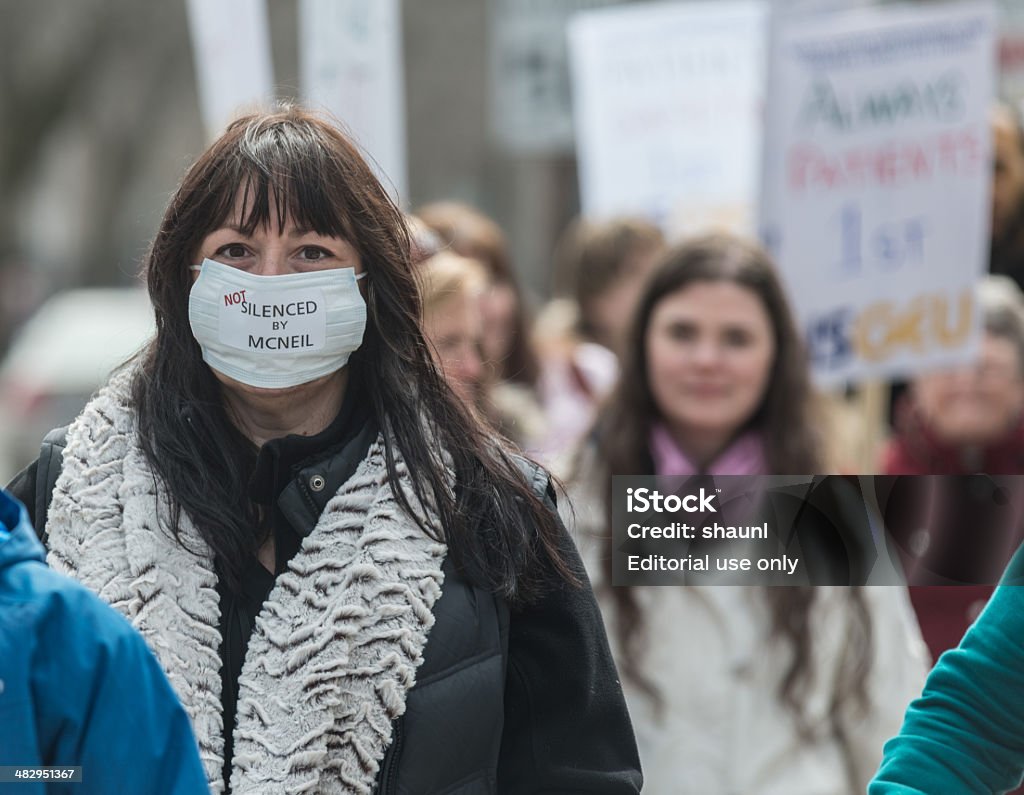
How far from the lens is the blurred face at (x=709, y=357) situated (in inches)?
147

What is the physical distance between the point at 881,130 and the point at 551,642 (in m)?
3.55

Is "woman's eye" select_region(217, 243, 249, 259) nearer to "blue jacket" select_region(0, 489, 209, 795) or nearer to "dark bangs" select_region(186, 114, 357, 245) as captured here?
"dark bangs" select_region(186, 114, 357, 245)

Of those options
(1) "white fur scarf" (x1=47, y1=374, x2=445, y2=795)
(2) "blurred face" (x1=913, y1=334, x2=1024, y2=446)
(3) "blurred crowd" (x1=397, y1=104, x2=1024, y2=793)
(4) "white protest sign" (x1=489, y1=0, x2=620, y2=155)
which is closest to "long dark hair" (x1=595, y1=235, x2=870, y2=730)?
(3) "blurred crowd" (x1=397, y1=104, x2=1024, y2=793)

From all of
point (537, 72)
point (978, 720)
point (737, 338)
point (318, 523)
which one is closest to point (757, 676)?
point (737, 338)

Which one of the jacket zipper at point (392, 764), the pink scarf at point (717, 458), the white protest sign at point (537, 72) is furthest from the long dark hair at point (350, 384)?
the white protest sign at point (537, 72)

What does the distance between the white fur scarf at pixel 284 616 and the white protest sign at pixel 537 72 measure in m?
6.27

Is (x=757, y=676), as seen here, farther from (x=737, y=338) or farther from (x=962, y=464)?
(x=962, y=464)

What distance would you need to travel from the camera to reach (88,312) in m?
15.6

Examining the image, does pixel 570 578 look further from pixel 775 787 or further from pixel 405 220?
pixel 775 787

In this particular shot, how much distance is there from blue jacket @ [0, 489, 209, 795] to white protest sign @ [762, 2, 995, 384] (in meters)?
3.76

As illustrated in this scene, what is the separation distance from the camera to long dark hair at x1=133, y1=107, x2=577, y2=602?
8.15ft

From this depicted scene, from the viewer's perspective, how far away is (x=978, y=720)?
7.60 feet

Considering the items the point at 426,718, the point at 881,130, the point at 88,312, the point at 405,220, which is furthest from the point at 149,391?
the point at 88,312

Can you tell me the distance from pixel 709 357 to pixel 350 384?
1.28 meters
